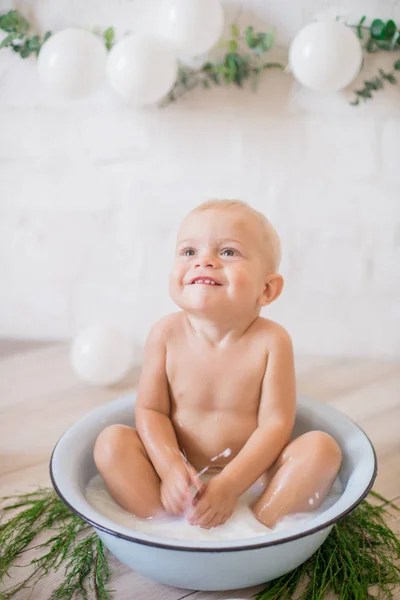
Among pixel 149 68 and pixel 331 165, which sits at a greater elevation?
pixel 149 68

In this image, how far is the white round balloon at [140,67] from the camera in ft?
4.78

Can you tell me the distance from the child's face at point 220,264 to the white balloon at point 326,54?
65 cm

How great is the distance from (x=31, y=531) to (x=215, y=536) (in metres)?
0.34

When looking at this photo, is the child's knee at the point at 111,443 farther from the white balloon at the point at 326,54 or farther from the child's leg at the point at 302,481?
the white balloon at the point at 326,54

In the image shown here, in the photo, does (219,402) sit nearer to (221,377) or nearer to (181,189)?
(221,377)

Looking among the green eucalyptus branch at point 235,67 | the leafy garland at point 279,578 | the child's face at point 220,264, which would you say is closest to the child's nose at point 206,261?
the child's face at point 220,264

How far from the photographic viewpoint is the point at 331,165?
1754 mm

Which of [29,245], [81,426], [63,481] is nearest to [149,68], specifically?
[29,245]

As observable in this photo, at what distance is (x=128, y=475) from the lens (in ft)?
3.10

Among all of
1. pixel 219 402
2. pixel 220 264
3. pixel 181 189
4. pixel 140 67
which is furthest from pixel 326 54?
pixel 219 402

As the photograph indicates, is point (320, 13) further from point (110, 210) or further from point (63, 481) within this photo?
point (63, 481)

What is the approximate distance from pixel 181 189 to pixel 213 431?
958mm

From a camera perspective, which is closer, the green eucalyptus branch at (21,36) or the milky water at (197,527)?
the milky water at (197,527)

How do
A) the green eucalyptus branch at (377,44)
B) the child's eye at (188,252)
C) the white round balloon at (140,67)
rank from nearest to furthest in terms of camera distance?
the child's eye at (188,252), the white round balloon at (140,67), the green eucalyptus branch at (377,44)
